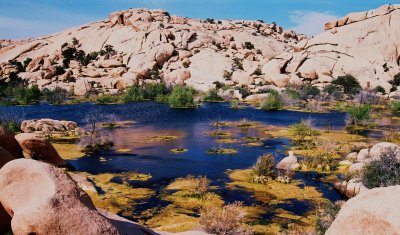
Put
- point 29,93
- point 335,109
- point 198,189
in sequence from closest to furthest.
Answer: point 198,189
point 335,109
point 29,93

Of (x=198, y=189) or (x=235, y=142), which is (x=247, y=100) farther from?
(x=198, y=189)

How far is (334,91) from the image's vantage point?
84125 millimetres

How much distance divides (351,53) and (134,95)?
58538 mm

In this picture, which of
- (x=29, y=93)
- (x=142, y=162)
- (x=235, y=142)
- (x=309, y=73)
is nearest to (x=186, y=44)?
(x=309, y=73)

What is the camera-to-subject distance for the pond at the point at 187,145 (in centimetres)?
2650

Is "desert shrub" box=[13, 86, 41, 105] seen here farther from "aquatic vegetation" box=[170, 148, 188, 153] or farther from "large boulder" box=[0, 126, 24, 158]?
"large boulder" box=[0, 126, 24, 158]

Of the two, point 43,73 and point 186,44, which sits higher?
point 186,44

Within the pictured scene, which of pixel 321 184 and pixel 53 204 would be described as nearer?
pixel 53 204

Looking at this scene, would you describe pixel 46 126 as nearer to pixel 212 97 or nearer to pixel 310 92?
pixel 212 97

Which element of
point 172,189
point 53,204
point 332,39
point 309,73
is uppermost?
point 332,39

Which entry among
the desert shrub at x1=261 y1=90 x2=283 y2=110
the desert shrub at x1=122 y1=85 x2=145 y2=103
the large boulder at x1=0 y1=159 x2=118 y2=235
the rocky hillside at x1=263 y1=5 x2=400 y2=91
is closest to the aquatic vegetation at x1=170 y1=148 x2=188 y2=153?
the large boulder at x1=0 y1=159 x2=118 y2=235

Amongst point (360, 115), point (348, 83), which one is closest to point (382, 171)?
point (360, 115)

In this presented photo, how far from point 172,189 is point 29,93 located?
67.3 m

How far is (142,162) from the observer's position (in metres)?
31.8
